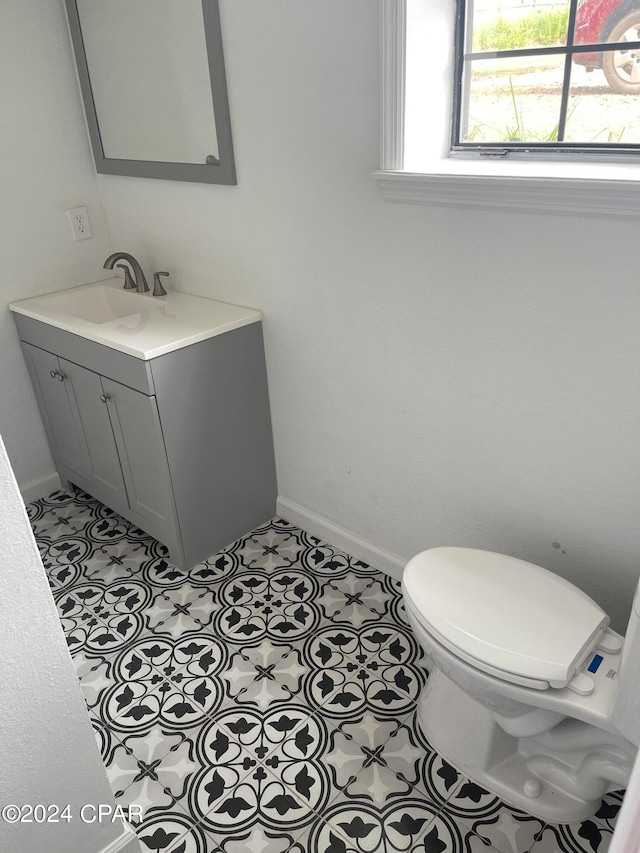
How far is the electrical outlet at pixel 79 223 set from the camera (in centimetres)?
239

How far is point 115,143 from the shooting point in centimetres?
226

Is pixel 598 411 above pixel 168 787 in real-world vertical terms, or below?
above

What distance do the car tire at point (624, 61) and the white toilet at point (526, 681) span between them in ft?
3.32

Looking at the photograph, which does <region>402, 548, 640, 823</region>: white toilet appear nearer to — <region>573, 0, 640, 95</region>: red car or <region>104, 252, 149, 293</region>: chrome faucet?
<region>573, 0, 640, 95</region>: red car

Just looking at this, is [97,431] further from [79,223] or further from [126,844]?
[126,844]

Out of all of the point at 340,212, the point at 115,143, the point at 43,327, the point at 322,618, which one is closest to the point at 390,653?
the point at 322,618

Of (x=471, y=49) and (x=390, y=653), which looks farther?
(x=390, y=653)

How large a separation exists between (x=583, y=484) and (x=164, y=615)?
1270 mm

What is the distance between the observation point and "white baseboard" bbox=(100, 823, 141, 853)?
51.5 inches

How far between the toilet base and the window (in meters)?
1.23

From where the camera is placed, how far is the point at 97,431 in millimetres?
2199

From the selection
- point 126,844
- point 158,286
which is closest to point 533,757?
point 126,844

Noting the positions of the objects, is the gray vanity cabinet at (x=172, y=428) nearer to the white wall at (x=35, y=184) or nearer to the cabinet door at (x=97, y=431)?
the cabinet door at (x=97, y=431)

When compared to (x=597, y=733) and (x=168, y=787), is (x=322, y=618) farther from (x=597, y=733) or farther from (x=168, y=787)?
(x=597, y=733)
